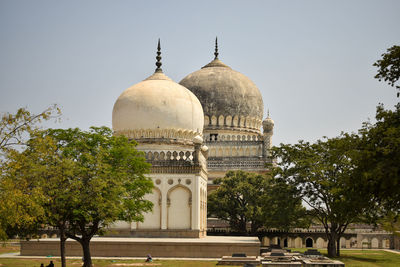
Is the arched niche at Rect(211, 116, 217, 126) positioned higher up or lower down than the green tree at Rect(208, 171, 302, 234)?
higher up

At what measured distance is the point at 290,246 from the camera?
52.1m

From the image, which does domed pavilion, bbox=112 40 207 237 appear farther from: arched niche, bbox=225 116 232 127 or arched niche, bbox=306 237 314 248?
arched niche, bbox=225 116 232 127

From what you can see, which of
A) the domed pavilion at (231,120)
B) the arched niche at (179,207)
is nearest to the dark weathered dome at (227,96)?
the domed pavilion at (231,120)

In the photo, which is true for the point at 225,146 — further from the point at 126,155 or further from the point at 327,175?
the point at 126,155

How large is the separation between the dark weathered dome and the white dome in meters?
21.7

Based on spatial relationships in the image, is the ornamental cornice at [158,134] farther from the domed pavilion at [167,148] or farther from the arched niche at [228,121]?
the arched niche at [228,121]

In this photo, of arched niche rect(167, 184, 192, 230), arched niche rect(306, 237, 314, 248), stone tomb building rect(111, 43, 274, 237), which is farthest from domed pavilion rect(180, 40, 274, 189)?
arched niche rect(167, 184, 192, 230)

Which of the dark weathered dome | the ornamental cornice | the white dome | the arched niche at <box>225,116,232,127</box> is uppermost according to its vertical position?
the dark weathered dome

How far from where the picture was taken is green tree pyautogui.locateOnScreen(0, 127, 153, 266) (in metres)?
23.4

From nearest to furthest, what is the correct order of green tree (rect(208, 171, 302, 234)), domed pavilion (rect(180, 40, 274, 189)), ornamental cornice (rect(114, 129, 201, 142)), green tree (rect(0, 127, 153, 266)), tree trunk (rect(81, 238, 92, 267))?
green tree (rect(0, 127, 153, 266)), tree trunk (rect(81, 238, 92, 267)), ornamental cornice (rect(114, 129, 201, 142)), green tree (rect(208, 171, 302, 234)), domed pavilion (rect(180, 40, 274, 189))

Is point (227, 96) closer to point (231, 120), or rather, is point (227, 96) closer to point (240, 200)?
point (231, 120)

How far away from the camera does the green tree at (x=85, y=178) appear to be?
76.7 ft

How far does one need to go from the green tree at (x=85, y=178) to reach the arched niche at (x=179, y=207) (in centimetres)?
703

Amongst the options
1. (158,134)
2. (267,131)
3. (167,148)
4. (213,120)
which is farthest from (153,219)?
(213,120)
